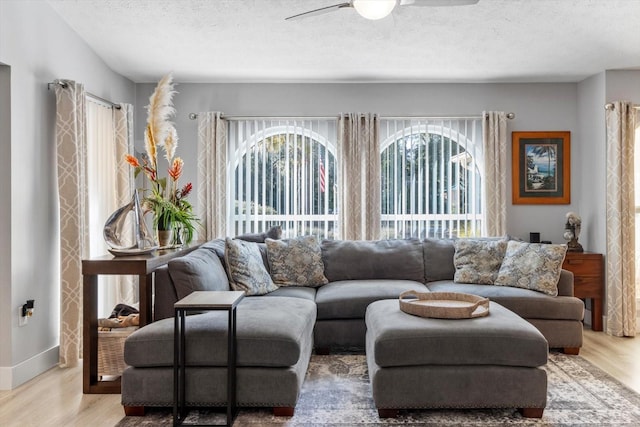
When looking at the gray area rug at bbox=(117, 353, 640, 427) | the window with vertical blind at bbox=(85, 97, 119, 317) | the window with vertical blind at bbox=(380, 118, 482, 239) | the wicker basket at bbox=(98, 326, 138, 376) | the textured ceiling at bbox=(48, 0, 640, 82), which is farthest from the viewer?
the window with vertical blind at bbox=(380, 118, 482, 239)

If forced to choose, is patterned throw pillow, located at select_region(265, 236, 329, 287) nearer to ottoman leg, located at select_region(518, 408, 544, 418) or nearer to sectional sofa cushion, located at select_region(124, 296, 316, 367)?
sectional sofa cushion, located at select_region(124, 296, 316, 367)

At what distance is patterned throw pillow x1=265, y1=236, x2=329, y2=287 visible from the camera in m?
4.28

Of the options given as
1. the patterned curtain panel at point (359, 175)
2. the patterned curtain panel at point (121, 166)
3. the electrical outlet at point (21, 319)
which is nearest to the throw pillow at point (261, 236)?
the patterned curtain panel at point (359, 175)

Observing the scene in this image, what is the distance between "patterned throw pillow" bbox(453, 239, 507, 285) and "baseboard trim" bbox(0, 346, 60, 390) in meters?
3.22

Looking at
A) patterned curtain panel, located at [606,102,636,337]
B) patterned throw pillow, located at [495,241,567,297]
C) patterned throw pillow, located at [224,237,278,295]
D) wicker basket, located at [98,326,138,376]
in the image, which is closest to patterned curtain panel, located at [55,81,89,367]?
wicker basket, located at [98,326,138,376]

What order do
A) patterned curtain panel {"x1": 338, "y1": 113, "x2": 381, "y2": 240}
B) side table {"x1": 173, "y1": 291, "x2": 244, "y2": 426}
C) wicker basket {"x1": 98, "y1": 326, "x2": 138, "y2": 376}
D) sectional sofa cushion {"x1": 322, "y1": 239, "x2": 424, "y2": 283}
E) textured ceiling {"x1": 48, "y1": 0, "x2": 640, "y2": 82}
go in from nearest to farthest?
side table {"x1": 173, "y1": 291, "x2": 244, "y2": 426} → wicker basket {"x1": 98, "y1": 326, "x2": 138, "y2": 376} → textured ceiling {"x1": 48, "y1": 0, "x2": 640, "y2": 82} → sectional sofa cushion {"x1": 322, "y1": 239, "x2": 424, "y2": 283} → patterned curtain panel {"x1": 338, "y1": 113, "x2": 381, "y2": 240}

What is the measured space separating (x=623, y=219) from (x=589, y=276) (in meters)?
0.60

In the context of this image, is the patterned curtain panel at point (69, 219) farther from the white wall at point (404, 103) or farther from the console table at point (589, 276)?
the console table at point (589, 276)

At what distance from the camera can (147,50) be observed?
4336 mm

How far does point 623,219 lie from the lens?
180 inches

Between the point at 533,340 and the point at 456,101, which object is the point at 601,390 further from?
the point at 456,101

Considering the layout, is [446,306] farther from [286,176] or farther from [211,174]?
[211,174]

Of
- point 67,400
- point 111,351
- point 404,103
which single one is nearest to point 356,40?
point 404,103

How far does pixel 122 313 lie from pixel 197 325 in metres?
1.07
